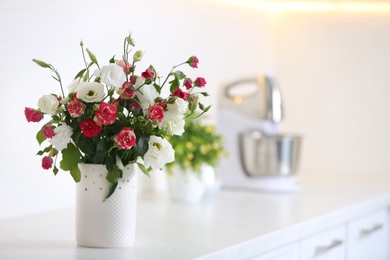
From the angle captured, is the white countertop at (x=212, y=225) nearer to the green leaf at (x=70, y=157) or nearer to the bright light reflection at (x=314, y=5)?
the green leaf at (x=70, y=157)

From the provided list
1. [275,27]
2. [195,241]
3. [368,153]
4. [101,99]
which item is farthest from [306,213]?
[275,27]

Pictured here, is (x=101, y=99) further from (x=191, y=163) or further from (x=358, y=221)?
(x=358, y=221)

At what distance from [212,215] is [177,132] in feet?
1.87

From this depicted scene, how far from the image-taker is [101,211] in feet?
5.50

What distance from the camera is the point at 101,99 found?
1616mm

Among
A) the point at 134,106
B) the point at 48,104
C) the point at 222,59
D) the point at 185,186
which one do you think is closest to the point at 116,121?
the point at 134,106

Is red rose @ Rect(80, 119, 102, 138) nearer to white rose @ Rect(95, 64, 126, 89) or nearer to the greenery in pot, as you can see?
white rose @ Rect(95, 64, 126, 89)

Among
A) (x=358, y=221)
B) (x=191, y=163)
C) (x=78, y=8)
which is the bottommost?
(x=358, y=221)

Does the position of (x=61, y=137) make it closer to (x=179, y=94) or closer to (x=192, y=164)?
(x=179, y=94)

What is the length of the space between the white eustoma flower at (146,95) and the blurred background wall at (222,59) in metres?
0.46

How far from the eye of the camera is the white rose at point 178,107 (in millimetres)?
1638

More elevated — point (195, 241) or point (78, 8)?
point (78, 8)

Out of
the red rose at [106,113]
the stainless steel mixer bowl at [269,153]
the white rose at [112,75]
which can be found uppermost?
the white rose at [112,75]

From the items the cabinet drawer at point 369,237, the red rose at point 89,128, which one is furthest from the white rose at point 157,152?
the cabinet drawer at point 369,237
